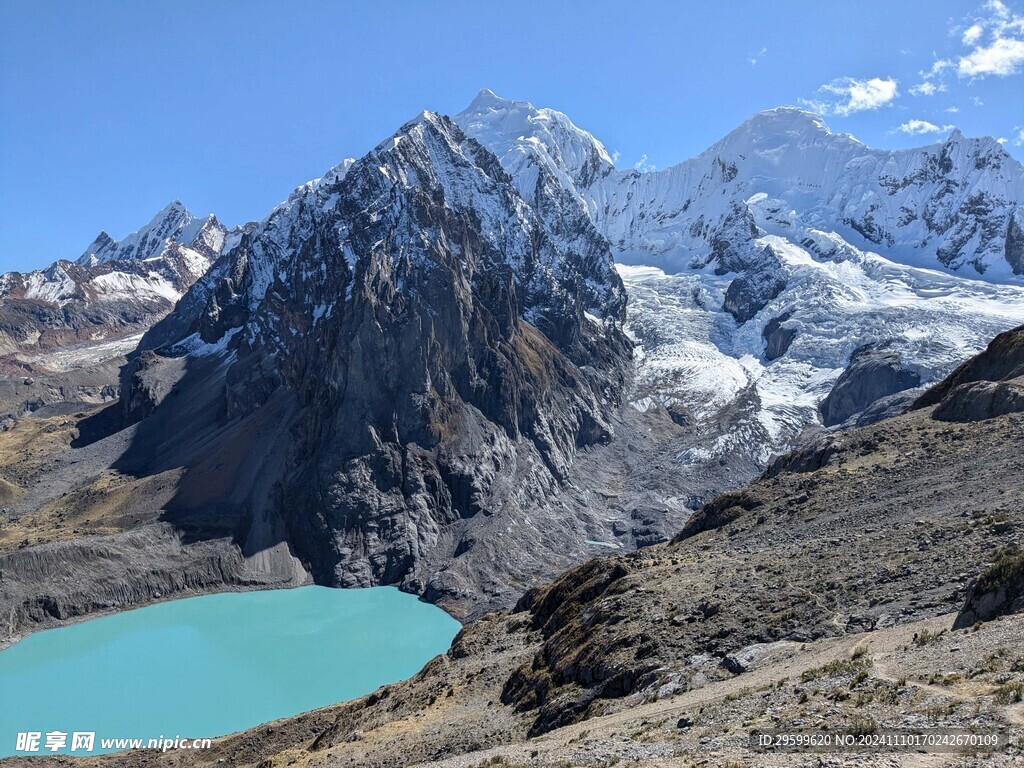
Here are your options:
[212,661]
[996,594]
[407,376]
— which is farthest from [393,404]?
[996,594]

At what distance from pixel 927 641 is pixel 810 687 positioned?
13.7ft

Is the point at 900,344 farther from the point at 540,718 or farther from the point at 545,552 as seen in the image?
the point at 540,718

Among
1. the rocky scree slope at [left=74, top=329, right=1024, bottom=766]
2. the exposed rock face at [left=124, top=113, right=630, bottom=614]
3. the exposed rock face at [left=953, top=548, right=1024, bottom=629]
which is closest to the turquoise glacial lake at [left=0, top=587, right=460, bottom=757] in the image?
the exposed rock face at [left=124, top=113, right=630, bottom=614]

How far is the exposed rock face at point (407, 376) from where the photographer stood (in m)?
119

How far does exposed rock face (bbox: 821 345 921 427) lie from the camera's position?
173500 millimetres

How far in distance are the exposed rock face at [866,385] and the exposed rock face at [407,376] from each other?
137 ft

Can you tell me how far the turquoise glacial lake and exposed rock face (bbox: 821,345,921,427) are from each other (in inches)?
4012

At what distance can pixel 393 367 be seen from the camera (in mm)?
132000

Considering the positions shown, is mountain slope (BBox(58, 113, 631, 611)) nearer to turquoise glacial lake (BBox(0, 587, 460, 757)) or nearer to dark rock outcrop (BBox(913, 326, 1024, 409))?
turquoise glacial lake (BBox(0, 587, 460, 757))

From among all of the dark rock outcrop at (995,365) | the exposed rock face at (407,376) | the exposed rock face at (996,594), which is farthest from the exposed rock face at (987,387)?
the exposed rock face at (407,376)

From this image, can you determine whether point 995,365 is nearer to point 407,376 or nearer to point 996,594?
point 996,594

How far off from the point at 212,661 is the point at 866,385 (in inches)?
5253

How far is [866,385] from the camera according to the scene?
176375 mm

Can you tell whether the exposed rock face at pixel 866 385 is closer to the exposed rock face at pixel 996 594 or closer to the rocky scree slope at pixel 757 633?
the rocky scree slope at pixel 757 633
